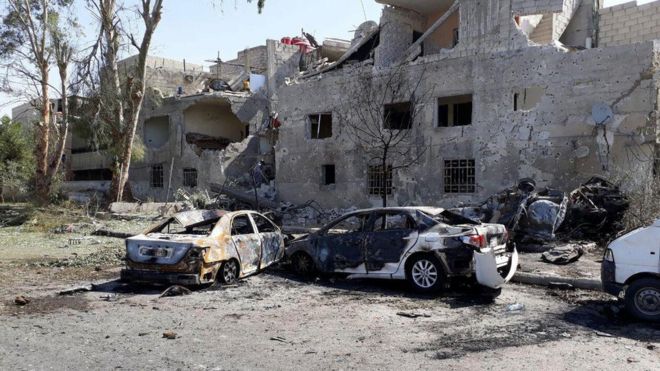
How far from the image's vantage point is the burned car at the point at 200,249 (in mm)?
8633

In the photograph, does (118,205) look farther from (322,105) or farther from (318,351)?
(318,351)

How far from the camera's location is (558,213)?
13883 mm

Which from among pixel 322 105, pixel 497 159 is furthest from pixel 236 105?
A: pixel 497 159

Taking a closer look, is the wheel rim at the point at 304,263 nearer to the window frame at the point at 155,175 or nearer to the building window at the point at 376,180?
the building window at the point at 376,180

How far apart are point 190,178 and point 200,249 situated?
22.6 meters

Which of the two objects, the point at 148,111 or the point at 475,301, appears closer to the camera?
the point at 475,301

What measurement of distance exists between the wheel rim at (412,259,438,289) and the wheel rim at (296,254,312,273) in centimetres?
224

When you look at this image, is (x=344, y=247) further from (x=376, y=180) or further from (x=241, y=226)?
(x=376, y=180)

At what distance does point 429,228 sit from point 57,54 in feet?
82.0

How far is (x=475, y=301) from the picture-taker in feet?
26.5

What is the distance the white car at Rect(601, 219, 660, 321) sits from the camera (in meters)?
6.80

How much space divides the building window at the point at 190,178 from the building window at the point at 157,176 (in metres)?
2.31

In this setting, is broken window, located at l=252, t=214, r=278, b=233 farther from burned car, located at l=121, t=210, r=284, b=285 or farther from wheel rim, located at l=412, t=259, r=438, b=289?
wheel rim, located at l=412, t=259, r=438, b=289

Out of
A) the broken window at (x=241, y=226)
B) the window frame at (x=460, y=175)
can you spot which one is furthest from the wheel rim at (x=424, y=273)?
the window frame at (x=460, y=175)
